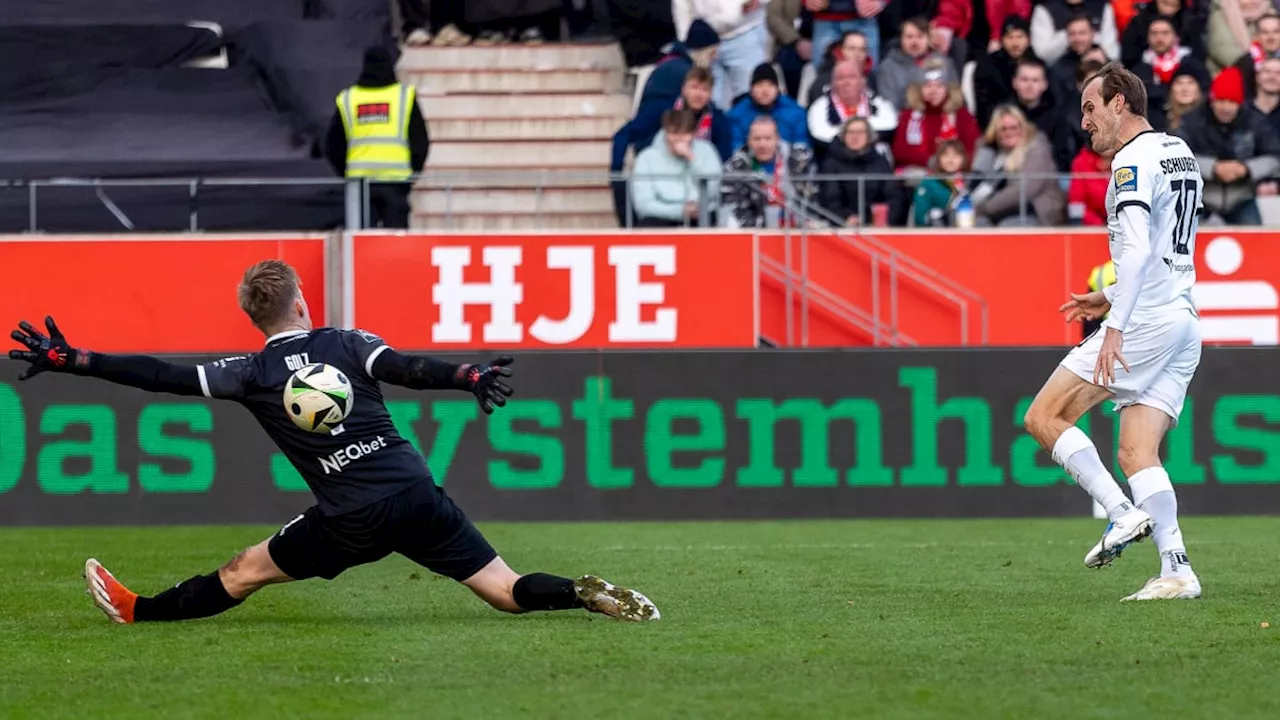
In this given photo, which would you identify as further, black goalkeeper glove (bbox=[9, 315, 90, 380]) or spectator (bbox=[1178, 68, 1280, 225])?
spectator (bbox=[1178, 68, 1280, 225])

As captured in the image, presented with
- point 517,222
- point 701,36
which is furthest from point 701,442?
point 701,36

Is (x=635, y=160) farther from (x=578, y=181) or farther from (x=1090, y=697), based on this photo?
(x=1090, y=697)

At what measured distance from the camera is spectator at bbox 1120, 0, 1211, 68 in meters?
19.4

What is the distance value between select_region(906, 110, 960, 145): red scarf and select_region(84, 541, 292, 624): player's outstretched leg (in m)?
11.4

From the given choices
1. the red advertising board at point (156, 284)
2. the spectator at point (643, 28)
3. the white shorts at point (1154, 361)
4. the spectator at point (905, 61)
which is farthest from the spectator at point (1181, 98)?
the white shorts at point (1154, 361)

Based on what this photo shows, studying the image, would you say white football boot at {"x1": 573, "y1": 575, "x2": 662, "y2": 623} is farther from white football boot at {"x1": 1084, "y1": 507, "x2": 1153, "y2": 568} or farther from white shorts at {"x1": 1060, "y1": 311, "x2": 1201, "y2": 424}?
white shorts at {"x1": 1060, "y1": 311, "x2": 1201, "y2": 424}

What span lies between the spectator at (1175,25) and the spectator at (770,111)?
2.93 metres

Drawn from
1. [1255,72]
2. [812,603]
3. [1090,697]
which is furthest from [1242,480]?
[1090,697]

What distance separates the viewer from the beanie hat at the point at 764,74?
18875 mm

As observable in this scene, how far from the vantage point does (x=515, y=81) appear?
68.7 feet

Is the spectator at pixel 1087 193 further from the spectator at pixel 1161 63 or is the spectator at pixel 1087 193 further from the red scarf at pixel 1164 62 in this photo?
the red scarf at pixel 1164 62

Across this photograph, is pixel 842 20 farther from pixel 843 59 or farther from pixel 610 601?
pixel 610 601

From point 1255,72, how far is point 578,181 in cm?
594

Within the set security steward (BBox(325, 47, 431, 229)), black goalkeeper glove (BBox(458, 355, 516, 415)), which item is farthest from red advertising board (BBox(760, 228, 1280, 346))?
black goalkeeper glove (BBox(458, 355, 516, 415))
